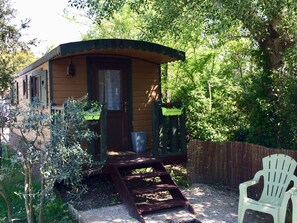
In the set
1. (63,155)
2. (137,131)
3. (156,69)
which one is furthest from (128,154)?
(63,155)

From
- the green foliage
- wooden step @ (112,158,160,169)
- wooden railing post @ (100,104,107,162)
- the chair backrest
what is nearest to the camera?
the green foliage

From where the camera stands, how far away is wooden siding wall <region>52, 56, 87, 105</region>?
19.7 feet

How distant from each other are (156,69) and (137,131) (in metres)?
1.44

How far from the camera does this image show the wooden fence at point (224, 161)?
5.64m

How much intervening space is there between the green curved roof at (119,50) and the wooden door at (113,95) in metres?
0.31

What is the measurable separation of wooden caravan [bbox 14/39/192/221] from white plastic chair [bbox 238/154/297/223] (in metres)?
1.17

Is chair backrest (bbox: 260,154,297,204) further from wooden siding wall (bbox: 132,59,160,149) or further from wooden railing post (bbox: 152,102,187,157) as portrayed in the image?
wooden siding wall (bbox: 132,59,160,149)

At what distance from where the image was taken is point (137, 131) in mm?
6762

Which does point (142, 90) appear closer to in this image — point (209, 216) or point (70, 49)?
point (70, 49)

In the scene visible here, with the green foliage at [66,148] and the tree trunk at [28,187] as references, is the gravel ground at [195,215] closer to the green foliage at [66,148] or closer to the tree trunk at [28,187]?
the tree trunk at [28,187]

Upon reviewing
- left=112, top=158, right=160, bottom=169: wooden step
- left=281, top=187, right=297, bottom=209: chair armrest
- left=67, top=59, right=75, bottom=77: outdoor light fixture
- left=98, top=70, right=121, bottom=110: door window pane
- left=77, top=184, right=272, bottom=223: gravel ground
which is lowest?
left=77, top=184, right=272, bottom=223: gravel ground

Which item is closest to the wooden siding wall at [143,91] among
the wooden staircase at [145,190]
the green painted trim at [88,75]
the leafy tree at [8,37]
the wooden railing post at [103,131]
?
the green painted trim at [88,75]

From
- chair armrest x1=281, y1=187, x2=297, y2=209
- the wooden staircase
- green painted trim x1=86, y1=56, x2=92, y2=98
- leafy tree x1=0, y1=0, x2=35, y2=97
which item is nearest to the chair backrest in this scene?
chair armrest x1=281, y1=187, x2=297, y2=209

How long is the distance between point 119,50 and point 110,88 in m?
0.85
